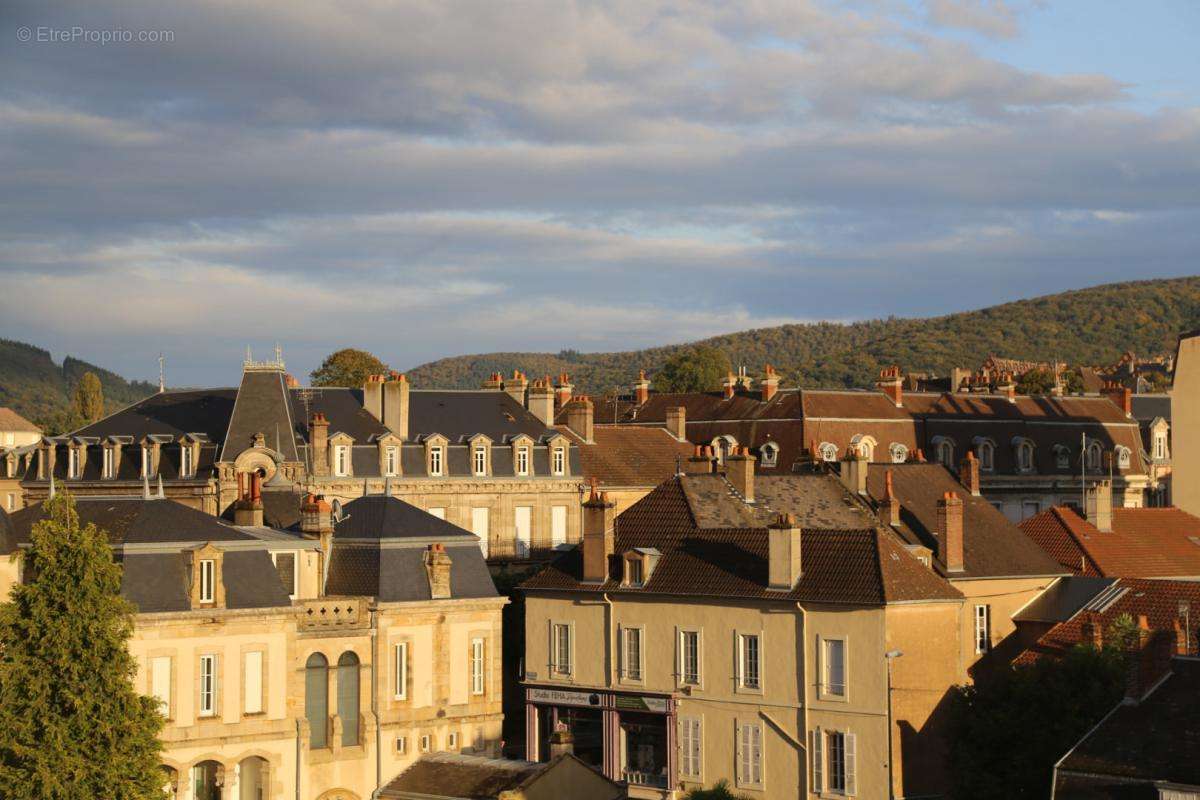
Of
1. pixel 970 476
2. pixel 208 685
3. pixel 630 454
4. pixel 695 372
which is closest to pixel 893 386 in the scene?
pixel 630 454

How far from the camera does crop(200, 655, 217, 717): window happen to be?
46875mm

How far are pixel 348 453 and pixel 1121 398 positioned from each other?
49837 mm

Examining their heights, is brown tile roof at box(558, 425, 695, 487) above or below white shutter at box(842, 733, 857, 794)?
above

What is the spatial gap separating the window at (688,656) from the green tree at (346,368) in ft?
204

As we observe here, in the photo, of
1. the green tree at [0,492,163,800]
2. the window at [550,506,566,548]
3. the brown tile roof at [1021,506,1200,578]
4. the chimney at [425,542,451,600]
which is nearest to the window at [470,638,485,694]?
the chimney at [425,542,451,600]

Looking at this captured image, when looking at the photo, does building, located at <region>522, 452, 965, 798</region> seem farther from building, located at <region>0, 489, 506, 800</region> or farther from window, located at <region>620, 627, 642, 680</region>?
building, located at <region>0, 489, 506, 800</region>

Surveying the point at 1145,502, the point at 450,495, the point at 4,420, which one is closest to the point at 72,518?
the point at 450,495

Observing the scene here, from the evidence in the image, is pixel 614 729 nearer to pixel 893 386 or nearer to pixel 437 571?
pixel 437 571

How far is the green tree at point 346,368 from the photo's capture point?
112 metres

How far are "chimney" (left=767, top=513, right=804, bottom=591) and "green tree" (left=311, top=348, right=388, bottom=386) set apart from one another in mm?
64305

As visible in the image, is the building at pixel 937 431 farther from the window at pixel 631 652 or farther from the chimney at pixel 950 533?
the window at pixel 631 652

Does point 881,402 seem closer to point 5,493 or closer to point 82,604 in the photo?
point 5,493

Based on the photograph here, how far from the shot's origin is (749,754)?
48875mm

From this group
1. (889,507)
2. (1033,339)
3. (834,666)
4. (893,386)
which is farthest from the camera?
(1033,339)
